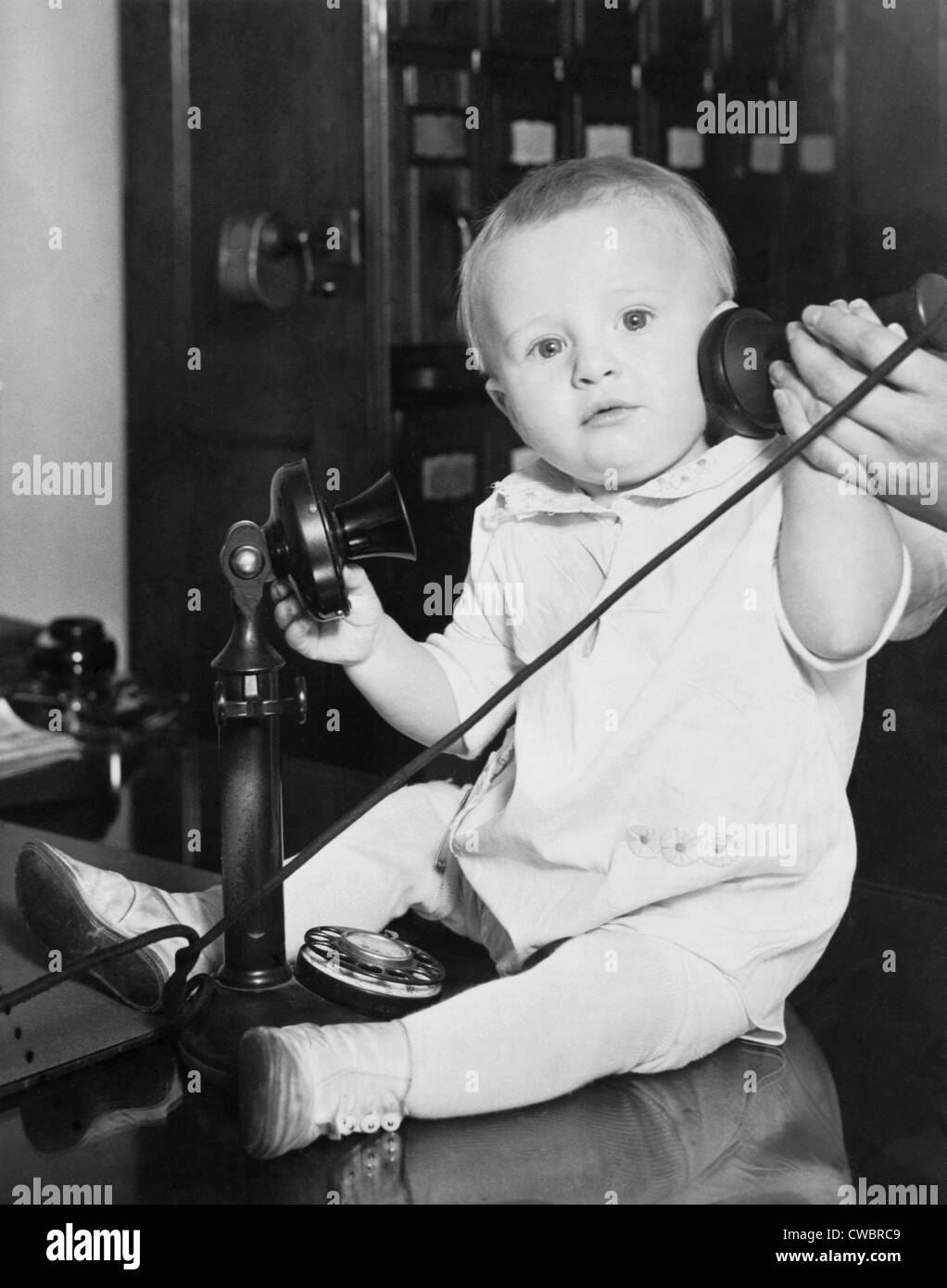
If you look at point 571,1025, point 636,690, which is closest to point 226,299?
point 636,690

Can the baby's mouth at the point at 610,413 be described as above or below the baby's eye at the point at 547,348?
below

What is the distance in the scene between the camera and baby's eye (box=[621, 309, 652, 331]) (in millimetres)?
716

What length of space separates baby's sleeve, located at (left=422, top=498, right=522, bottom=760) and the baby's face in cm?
11

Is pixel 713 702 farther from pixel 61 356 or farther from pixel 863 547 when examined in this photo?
pixel 61 356

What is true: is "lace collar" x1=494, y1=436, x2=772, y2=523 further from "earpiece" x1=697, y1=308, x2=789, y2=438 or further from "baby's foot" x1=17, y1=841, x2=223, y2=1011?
"baby's foot" x1=17, y1=841, x2=223, y2=1011

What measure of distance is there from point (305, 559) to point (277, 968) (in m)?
0.22

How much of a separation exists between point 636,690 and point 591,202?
9.5 inches

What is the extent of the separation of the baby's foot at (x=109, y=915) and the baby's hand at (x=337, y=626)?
19 centimetres

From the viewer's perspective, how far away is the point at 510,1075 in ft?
2.26

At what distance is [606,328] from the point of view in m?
0.71

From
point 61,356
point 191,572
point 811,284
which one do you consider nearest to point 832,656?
point 811,284

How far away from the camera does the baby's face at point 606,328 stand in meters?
0.71
